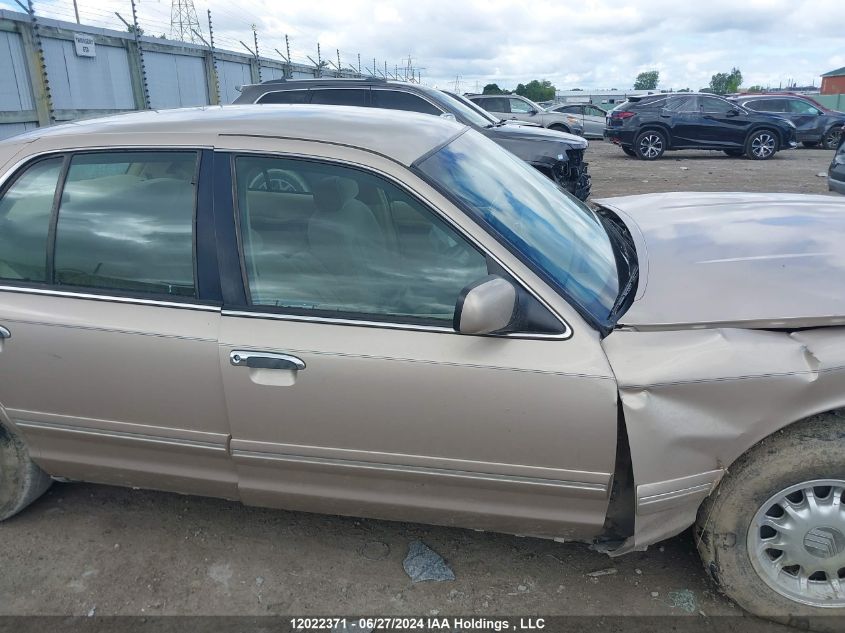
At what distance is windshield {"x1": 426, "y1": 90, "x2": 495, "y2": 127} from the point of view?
856cm

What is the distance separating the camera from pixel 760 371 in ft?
6.62

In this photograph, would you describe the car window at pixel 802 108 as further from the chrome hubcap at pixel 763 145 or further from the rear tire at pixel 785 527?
the rear tire at pixel 785 527

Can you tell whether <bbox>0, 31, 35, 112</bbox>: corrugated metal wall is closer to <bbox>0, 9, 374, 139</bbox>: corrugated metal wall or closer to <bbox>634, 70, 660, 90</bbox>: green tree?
<bbox>0, 9, 374, 139</bbox>: corrugated metal wall

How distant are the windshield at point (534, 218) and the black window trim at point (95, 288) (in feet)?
2.84

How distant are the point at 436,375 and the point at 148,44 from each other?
16.4 metres

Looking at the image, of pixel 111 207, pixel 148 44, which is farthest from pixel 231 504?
pixel 148 44

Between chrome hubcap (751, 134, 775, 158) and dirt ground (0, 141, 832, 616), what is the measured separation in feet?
55.9

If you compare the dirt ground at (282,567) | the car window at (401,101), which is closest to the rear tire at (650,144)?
the car window at (401,101)

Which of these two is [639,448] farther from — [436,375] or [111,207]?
[111,207]

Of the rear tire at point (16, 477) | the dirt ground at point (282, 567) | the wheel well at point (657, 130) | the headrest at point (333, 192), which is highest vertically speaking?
the headrest at point (333, 192)

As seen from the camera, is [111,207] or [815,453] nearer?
[815,453]

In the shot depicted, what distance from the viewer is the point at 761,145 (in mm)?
17000

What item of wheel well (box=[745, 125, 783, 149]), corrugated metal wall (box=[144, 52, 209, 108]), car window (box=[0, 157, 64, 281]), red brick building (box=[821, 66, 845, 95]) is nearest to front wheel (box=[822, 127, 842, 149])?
wheel well (box=[745, 125, 783, 149])

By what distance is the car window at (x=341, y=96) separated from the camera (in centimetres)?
903
